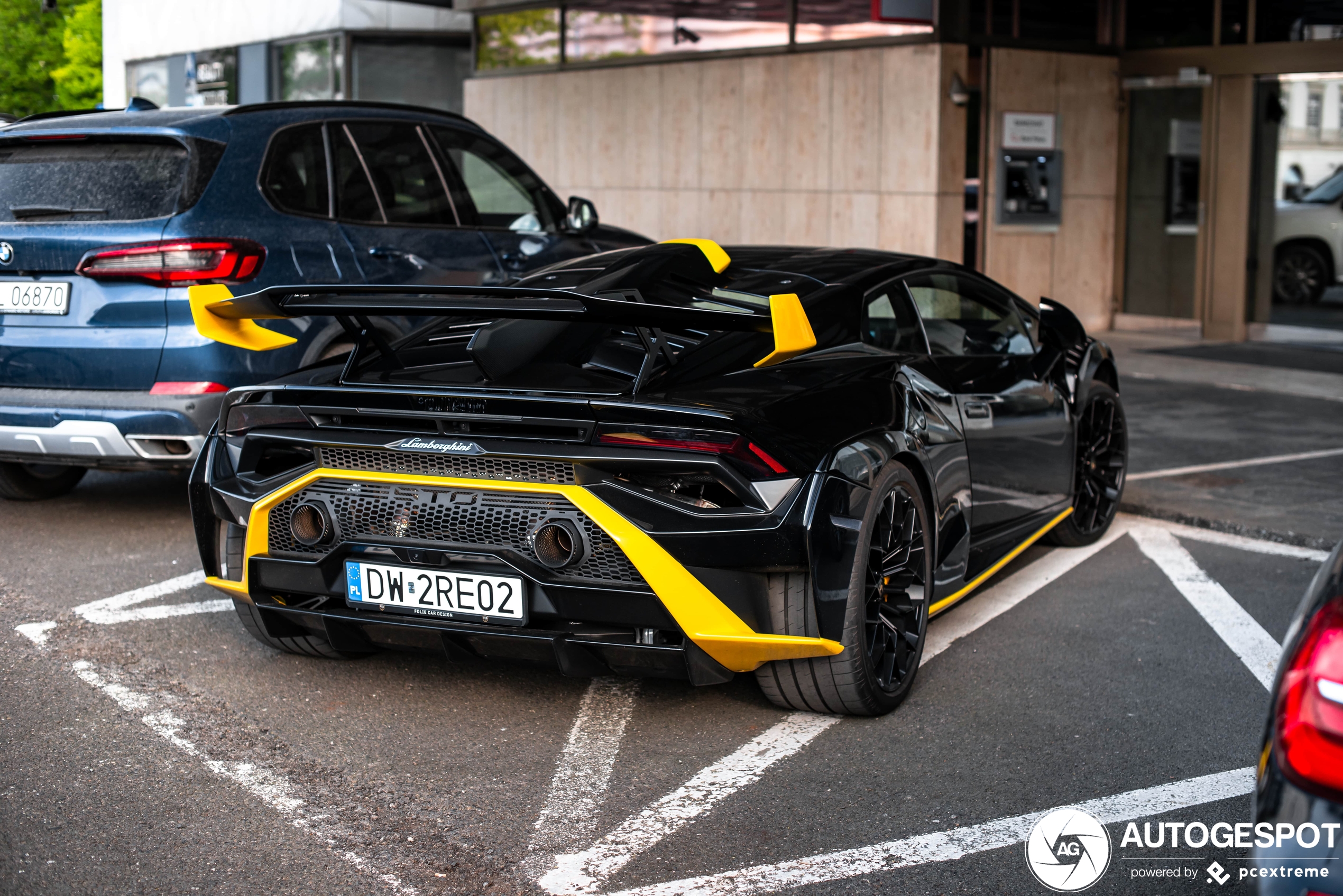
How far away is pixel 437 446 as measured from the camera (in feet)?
12.9

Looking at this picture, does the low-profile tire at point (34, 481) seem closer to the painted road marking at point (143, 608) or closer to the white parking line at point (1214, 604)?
the painted road marking at point (143, 608)

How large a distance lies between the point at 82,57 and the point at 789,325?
34.6 m

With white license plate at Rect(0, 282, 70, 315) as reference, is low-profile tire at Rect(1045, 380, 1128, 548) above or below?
below

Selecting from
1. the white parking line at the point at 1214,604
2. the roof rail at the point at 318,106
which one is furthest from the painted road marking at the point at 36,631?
the white parking line at the point at 1214,604

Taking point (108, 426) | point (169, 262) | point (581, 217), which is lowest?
point (108, 426)

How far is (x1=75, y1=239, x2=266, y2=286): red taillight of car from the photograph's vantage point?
5.88m

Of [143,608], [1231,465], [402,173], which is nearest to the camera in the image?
[143,608]

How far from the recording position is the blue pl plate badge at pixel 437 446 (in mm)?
3904

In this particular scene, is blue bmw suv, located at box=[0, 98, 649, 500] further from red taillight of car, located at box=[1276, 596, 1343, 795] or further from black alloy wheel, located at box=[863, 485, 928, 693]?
red taillight of car, located at box=[1276, 596, 1343, 795]

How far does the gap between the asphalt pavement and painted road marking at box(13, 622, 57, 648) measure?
12mm

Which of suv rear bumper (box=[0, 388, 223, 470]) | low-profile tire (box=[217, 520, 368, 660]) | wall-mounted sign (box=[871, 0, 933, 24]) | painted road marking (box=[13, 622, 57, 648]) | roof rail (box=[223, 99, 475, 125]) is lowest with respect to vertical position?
painted road marking (box=[13, 622, 57, 648])

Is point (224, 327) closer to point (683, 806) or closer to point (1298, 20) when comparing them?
point (683, 806)

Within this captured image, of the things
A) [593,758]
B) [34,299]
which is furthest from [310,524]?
[34,299]

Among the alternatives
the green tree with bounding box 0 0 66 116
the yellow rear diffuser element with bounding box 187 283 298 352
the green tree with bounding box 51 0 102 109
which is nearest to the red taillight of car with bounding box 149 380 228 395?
the yellow rear diffuser element with bounding box 187 283 298 352
